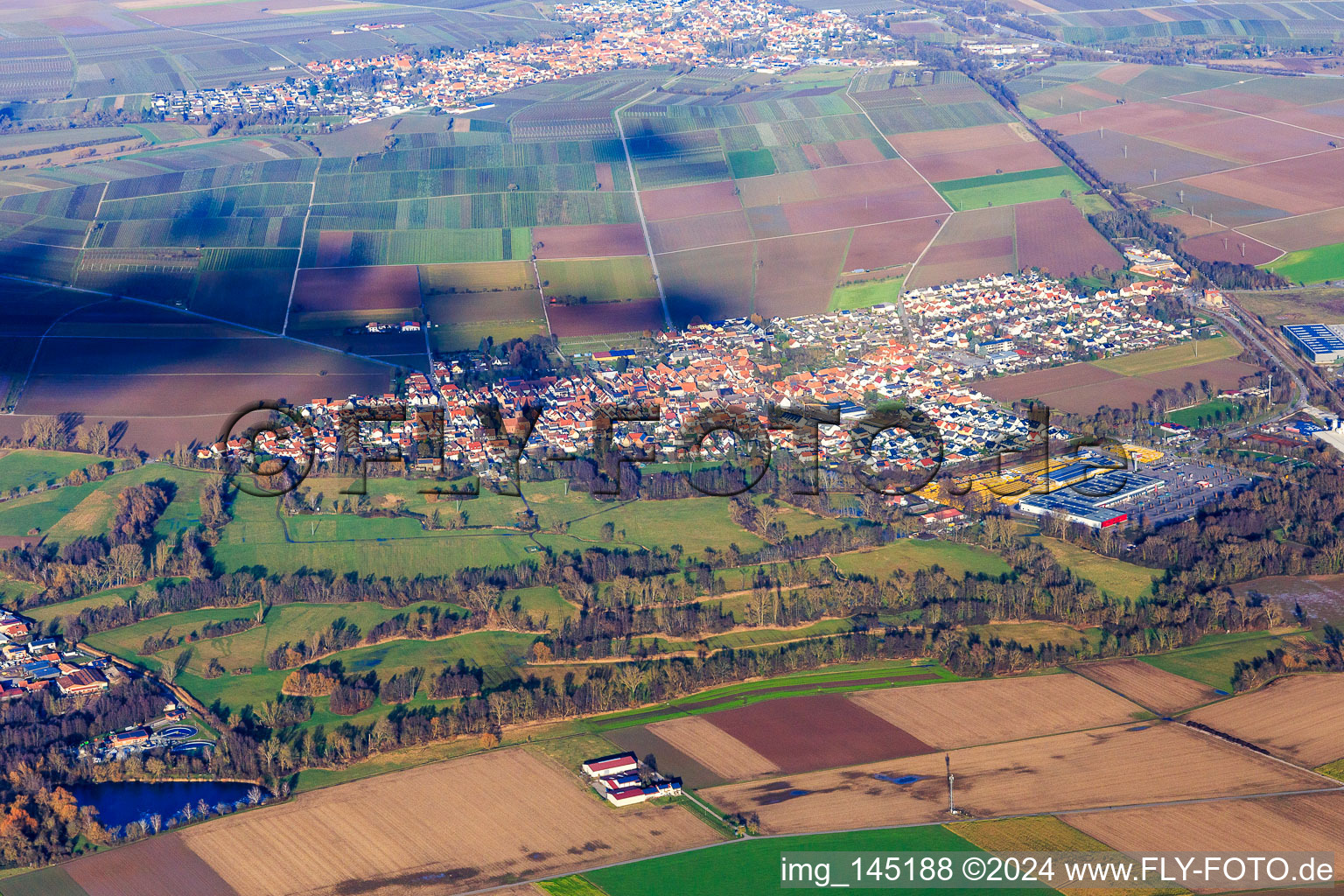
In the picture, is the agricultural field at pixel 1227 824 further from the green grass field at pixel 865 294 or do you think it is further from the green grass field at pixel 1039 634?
the green grass field at pixel 865 294

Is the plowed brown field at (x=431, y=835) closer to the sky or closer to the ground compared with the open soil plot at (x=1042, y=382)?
closer to the ground

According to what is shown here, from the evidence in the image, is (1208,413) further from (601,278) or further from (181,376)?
(181,376)

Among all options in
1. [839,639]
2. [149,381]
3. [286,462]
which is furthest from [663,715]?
[149,381]

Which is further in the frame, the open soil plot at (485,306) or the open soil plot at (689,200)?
the open soil plot at (689,200)

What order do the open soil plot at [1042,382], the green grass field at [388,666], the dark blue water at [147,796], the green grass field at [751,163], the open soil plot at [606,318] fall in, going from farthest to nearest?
1. the green grass field at [751,163]
2. the open soil plot at [606,318]
3. the open soil plot at [1042,382]
4. the green grass field at [388,666]
5. the dark blue water at [147,796]

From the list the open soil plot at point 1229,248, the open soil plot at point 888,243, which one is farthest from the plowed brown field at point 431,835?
the open soil plot at point 1229,248

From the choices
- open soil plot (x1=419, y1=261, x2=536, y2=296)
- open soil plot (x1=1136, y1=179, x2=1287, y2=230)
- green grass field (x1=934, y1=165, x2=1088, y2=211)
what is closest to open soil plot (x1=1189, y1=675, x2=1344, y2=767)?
open soil plot (x1=419, y1=261, x2=536, y2=296)

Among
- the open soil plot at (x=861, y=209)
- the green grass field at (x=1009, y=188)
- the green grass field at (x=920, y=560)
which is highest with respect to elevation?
the green grass field at (x=1009, y=188)
